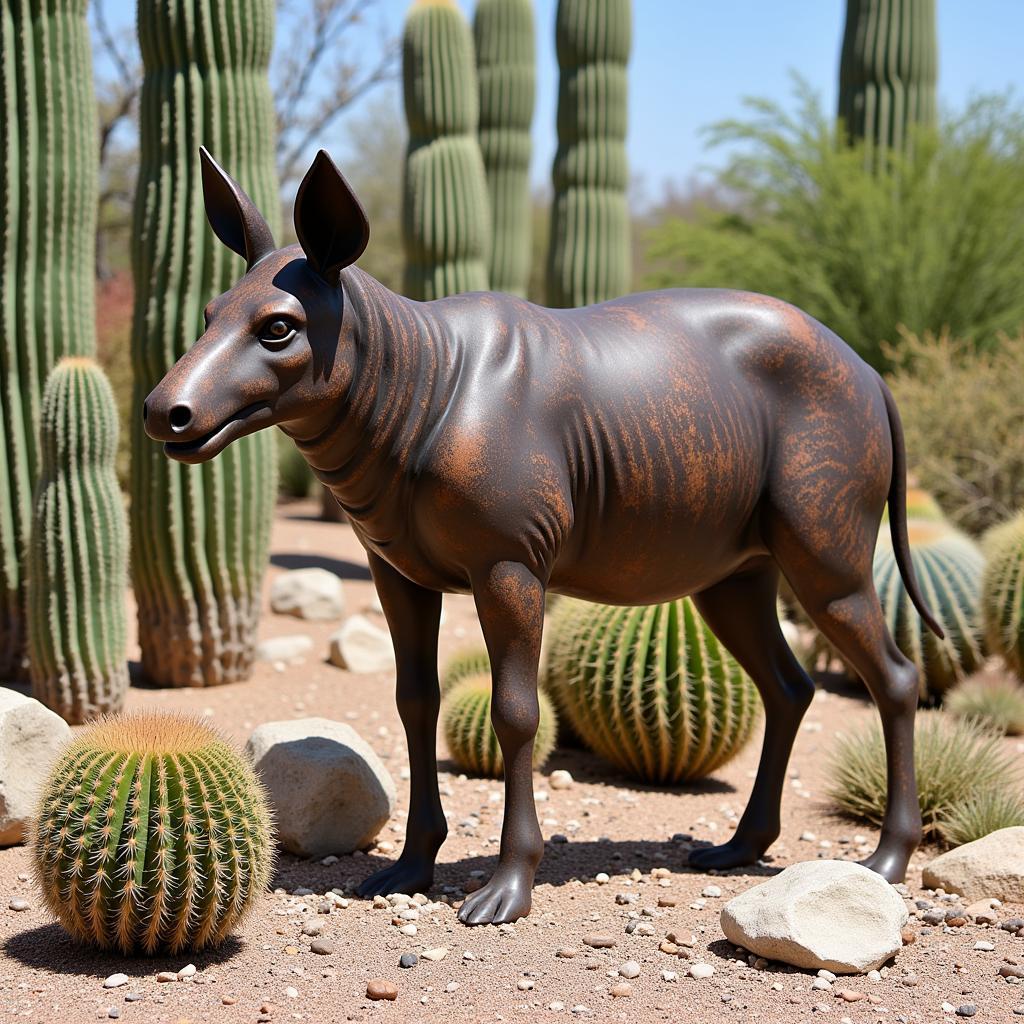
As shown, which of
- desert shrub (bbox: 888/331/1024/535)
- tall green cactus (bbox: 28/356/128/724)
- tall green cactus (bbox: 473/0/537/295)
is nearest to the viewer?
tall green cactus (bbox: 28/356/128/724)

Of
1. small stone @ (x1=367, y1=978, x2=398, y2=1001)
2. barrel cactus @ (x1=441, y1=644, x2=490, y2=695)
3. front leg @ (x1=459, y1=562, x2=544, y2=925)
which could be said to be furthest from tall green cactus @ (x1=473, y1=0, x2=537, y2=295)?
small stone @ (x1=367, y1=978, x2=398, y2=1001)

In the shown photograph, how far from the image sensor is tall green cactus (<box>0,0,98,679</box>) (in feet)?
22.9

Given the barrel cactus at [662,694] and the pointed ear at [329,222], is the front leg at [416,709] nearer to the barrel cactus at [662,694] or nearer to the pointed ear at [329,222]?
the pointed ear at [329,222]

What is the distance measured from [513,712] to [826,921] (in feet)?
3.46

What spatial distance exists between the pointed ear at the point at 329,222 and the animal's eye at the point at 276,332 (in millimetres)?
196

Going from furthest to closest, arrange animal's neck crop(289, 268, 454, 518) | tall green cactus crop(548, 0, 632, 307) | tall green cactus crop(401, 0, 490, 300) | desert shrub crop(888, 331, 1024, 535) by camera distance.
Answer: tall green cactus crop(548, 0, 632, 307)
tall green cactus crop(401, 0, 490, 300)
desert shrub crop(888, 331, 1024, 535)
animal's neck crop(289, 268, 454, 518)

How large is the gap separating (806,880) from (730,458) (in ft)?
4.24

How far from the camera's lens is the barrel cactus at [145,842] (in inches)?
133

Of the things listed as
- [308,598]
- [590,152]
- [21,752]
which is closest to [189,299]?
[308,598]

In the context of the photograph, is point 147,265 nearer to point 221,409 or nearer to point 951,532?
point 221,409

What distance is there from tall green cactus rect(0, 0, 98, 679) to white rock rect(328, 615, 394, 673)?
6.10 ft

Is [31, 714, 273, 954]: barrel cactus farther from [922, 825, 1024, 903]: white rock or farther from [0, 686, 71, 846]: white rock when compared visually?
[922, 825, 1024, 903]: white rock

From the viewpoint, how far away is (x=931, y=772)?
510 centimetres

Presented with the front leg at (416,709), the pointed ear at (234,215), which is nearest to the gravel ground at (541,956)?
the front leg at (416,709)
